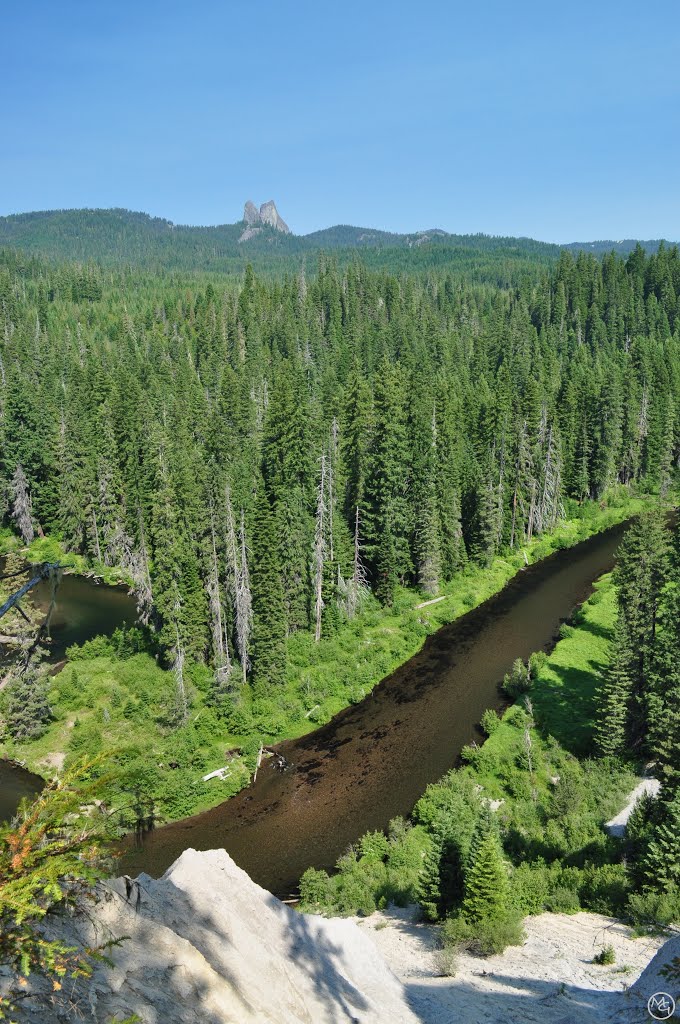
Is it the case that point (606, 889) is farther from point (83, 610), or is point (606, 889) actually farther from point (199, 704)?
point (83, 610)

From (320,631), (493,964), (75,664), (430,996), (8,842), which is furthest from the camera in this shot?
(320,631)

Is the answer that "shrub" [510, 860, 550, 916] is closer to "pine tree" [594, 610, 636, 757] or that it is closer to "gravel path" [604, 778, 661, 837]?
"gravel path" [604, 778, 661, 837]

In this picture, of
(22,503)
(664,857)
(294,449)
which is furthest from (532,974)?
(22,503)

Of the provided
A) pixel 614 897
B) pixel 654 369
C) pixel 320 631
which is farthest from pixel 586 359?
pixel 614 897

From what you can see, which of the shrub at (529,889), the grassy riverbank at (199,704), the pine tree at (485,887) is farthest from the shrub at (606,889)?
the grassy riverbank at (199,704)

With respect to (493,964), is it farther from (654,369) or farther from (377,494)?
(654,369)

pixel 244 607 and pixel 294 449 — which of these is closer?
pixel 244 607
